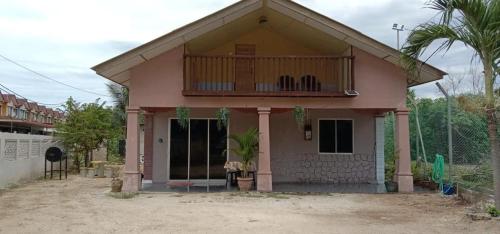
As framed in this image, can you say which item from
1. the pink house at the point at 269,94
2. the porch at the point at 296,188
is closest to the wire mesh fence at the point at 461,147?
the pink house at the point at 269,94

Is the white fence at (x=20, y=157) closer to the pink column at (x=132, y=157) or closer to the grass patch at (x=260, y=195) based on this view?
the pink column at (x=132, y=157)

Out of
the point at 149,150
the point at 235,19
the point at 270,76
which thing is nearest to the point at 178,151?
the point at 149,150

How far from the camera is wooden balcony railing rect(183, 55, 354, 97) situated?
12945 millimetres

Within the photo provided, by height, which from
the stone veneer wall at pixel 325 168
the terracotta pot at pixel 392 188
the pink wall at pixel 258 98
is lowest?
the terracotta pot at pixel 392 188

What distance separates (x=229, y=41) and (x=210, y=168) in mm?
3951

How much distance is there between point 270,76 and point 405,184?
4.82 m

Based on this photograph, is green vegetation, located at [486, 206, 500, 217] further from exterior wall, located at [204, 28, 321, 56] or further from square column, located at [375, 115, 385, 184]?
exterior wall, located at [204, 28, 321, 56]

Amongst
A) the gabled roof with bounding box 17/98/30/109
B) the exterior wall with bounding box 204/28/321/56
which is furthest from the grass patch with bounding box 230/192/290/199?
the gabled roof with bounding box 17/98/30/109

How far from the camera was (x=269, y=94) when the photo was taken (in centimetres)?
1277

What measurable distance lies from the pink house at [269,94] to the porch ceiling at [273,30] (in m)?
0.06

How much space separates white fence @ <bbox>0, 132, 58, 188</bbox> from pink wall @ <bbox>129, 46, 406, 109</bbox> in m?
4.64

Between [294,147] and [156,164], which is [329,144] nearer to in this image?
[294,147]

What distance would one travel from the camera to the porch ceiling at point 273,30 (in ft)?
42.5

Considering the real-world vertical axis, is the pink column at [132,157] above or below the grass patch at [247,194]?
above
